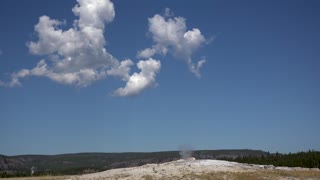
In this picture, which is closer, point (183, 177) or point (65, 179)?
point (183, 177)

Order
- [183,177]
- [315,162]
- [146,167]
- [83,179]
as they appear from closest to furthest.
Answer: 1. [183,177]
2. [83,179]
3. [146,167]
4. [315,162]

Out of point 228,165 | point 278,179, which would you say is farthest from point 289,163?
point 278,179

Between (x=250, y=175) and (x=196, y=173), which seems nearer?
(x=250, y=175)

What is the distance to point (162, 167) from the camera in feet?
200

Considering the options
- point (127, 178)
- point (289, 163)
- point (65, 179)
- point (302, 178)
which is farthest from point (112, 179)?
point (289, 163)

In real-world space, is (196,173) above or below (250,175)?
above

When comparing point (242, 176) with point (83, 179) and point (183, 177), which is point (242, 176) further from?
point (83, 179)

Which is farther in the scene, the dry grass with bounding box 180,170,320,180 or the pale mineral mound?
the pale mineral mound

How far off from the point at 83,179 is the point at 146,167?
8.99m

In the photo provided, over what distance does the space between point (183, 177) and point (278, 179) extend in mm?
10728

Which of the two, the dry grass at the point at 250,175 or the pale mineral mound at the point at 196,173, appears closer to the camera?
the dry grass at the point at 250,175

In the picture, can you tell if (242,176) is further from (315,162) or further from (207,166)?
(315,162)

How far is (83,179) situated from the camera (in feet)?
190

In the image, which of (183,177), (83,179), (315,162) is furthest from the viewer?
(315,162)
